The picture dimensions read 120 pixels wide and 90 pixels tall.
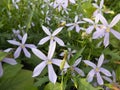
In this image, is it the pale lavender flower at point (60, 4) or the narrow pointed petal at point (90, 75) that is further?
the pale lavender flower at point (60, 4)

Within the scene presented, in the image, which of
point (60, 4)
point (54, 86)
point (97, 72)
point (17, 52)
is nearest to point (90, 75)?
point (97, 72)

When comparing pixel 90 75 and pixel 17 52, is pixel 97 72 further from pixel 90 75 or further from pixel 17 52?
pixel 17 52

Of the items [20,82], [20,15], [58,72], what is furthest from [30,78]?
[20,15]

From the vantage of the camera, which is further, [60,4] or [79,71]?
[60,4]

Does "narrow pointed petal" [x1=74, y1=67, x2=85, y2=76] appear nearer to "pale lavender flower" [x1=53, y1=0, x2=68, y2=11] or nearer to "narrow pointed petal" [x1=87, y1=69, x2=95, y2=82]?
"narrow pointed petal" [x1=87, y1=69, x2=95, y2=82]

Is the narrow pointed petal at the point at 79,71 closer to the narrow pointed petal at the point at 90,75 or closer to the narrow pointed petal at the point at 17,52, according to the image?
the narrow pointed petal at the point at 90,75

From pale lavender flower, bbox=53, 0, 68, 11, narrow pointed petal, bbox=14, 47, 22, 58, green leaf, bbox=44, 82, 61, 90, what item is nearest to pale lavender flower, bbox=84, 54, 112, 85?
green leaf, bbox=44, 82, 61, 90

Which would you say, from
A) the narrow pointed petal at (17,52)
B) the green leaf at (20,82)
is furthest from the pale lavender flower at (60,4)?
the green leaf at (20,82)

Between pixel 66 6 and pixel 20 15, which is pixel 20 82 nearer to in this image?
pixel 20 15
